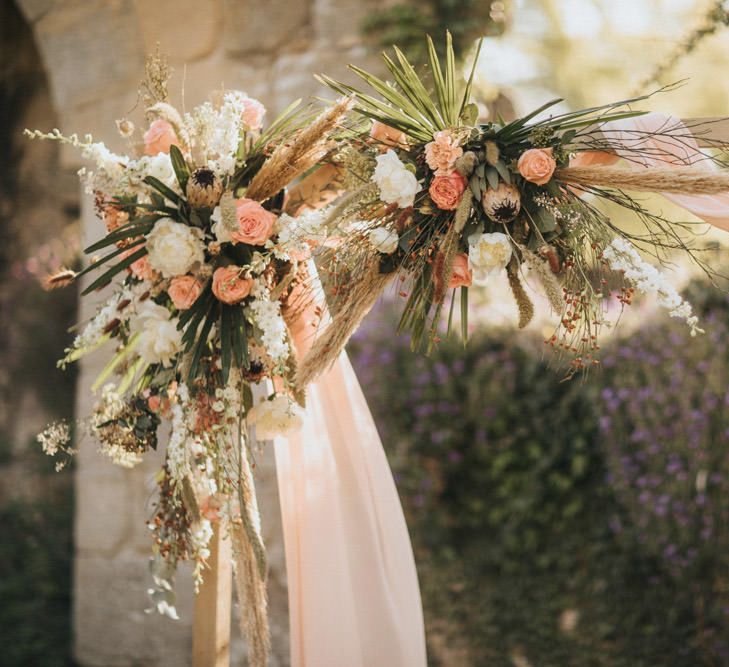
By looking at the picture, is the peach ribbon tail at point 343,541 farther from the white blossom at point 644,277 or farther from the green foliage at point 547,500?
the green foliage at point 547,500

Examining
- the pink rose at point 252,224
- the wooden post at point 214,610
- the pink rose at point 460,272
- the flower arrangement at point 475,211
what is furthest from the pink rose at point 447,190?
the wooden post at point 214,610

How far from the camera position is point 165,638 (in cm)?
325

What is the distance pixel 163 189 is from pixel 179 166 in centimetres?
7

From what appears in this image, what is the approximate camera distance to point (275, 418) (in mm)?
1759

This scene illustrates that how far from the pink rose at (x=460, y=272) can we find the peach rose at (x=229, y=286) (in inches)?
17.9

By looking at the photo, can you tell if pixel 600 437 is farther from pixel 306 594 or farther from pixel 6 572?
pixel 6 572

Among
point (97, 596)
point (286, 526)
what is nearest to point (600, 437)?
point (286, 526)

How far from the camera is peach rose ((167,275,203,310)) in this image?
1711mm

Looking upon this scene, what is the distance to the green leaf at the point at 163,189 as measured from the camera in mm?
1718

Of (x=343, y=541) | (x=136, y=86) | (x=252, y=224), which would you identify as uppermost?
(x=136, y=86)

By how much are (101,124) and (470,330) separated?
188cm

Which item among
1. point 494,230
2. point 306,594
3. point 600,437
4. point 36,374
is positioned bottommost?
point 306,594

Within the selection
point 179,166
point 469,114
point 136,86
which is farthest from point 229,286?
point 136,86

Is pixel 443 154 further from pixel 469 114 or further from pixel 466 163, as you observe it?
pixel 469 114
